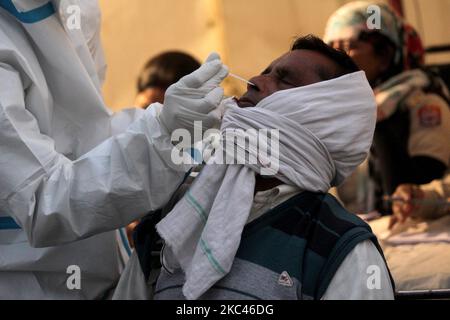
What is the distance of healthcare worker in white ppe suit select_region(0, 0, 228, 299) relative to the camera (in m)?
1.55

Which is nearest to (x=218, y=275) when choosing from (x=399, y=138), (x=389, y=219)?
(x=389, y=219)

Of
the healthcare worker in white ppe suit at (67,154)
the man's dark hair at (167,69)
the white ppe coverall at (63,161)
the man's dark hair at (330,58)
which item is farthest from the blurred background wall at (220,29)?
the man's dark hair at (330,58)

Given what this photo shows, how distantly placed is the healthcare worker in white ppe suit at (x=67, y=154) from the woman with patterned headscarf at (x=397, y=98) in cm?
141

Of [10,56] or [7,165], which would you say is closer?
[7,165]

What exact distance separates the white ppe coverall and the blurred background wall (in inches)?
80.1

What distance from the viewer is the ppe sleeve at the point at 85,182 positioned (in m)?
1.55

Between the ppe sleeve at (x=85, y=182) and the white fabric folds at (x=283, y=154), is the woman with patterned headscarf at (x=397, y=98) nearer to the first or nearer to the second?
the white fabric folds at (x=283, y=154)

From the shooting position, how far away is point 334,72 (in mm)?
1661

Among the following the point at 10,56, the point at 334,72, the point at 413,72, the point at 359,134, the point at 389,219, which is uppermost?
the point at 10,56

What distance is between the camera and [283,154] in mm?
1526

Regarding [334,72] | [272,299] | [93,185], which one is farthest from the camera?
[334,72]

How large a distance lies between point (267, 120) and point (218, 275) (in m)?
0.32

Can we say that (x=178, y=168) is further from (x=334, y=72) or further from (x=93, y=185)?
(x=334, y=72)

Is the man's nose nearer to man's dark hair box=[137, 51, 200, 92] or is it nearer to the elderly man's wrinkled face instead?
the elderly man's wrinkled face
